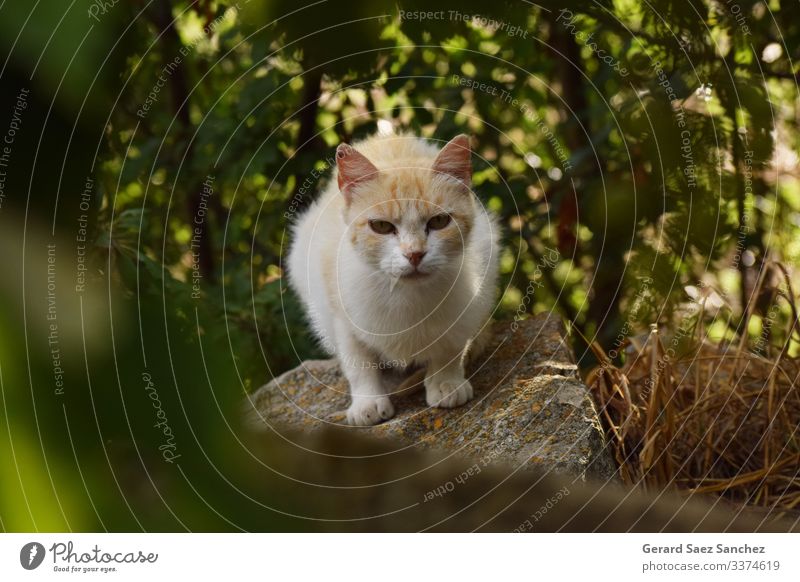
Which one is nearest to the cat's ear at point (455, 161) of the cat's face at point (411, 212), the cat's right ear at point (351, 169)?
the cat's face at point (411, 212)

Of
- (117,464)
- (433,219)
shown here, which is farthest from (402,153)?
(117,464)

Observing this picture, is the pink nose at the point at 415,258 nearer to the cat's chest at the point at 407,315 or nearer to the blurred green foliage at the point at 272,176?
the cat's chest at the point at 407,315

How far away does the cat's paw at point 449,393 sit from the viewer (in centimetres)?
139

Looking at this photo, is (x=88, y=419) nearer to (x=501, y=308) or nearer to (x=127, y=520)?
(x=127, y=520)

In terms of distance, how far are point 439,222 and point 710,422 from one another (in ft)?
1.93

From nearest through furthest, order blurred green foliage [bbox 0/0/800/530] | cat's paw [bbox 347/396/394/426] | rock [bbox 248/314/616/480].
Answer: blurred green foliage [bbox 0/0/800/530]
rock [bbox 248/314/616/480]
cat's paw [bbox 347/396/394/426]

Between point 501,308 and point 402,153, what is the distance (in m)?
0.55

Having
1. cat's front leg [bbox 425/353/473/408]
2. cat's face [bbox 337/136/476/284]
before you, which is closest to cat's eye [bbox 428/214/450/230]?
cat's face [bbox 337/136/476/284]

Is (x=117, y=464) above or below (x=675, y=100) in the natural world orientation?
below

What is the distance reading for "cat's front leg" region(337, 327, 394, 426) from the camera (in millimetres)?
1394

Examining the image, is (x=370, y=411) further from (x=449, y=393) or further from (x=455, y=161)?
(x=455, y=161)

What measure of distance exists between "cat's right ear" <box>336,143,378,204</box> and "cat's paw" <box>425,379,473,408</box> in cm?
38

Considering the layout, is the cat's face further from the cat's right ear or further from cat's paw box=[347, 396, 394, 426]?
cat's paw box=[347, 396, 394, 426]

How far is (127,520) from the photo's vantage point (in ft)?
0.78
